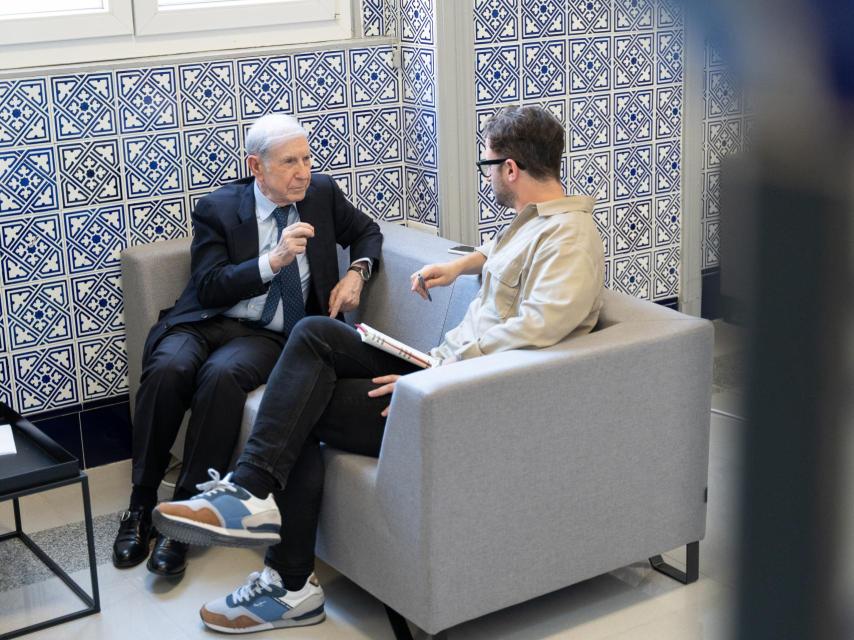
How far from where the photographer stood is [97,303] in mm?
3535

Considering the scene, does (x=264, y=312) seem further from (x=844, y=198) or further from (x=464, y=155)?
(x=844, y=198)

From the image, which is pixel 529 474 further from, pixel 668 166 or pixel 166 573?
pixel 668 166

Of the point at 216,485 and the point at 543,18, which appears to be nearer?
the point at 216,485

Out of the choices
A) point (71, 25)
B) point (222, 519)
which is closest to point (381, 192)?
point (71, 25)

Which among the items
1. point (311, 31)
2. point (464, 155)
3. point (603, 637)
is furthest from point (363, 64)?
point (603, 637)

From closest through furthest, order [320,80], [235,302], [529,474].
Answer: [529,474] < [235,302] < [320,80]

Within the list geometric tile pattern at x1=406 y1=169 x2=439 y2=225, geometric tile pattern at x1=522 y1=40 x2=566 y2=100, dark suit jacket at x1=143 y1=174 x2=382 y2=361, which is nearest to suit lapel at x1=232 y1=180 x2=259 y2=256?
dark suit jacket at x1=143 y1=174 x2=382 y2=361

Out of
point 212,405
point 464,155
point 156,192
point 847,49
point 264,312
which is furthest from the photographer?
point 464,155

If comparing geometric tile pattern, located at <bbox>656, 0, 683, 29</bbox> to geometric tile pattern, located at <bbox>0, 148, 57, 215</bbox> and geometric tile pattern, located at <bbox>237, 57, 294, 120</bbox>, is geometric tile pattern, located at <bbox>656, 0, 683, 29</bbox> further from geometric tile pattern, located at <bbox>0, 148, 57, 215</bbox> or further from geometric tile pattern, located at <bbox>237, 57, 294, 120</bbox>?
geometric tile pattern, located at <bbox>237, 57, 294, 120</bbox>

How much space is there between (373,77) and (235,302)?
107 centimetres

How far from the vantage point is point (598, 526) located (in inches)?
104

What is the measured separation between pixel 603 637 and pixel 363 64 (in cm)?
208

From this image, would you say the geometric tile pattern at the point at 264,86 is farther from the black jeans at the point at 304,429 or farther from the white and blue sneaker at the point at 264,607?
the white and blue sneaker at the point at 264,607

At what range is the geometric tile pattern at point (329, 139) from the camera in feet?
12.4
